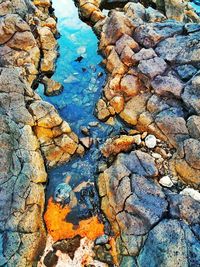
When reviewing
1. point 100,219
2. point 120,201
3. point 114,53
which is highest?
point 114,53

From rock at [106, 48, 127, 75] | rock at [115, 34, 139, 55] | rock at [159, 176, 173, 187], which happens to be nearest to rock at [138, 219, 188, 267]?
rock at [159, 176, 173, 187]

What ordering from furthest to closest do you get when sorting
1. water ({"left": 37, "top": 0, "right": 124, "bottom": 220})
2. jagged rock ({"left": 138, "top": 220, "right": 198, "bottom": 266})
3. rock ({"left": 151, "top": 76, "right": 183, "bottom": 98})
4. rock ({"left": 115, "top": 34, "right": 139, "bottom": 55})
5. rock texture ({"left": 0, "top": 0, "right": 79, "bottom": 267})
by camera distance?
1. rock ({"left": 115, "top": 34, "right": 139, "bottom": 55})
2. rock ({"left": 151, "top": 76, "right": 183, "bottom": 98})
3. water ({"left": 37, "top": 0, "right": 124, "bottom": 220})
4. rock texture ({"left": 0, "top": 0, "right": 79, "bottom": 267})
5. jagged rock ({"left": 138, "top": 220, "right": 198, "bottom": 266})

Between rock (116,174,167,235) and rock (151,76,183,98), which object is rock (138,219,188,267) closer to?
rock (116,174,167,235)

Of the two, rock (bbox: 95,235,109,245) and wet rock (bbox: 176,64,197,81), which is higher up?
wet rock (bbox: 176,64,197,81)

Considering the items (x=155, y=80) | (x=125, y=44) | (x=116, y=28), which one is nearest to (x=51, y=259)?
(x=155, y=80)

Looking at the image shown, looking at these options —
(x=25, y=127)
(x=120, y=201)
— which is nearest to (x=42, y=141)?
(x=25, y=127)

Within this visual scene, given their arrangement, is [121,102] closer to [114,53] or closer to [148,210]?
[114,53]
